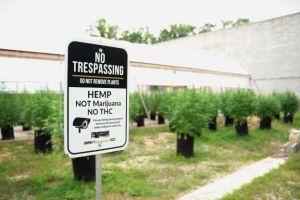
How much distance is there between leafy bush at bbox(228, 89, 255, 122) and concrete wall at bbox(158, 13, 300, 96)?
12.3m

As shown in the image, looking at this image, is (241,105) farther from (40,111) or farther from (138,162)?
(40,111)

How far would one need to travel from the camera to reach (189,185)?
4348mm

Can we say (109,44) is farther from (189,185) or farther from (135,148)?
(135,148)

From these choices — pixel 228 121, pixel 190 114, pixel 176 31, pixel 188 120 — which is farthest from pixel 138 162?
pixel 176 31

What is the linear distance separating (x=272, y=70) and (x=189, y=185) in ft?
60.4

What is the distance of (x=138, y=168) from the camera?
17.4ft

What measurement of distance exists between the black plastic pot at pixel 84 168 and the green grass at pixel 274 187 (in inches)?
83.1

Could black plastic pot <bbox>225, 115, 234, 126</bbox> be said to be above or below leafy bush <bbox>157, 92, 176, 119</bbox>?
below

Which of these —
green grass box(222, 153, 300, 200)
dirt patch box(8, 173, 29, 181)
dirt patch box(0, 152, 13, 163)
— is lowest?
dirt patch box(0, 152, 13, 163)

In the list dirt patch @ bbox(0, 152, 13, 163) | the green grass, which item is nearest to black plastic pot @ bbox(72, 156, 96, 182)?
the green grass

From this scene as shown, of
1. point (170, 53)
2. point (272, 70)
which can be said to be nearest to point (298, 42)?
point (272, 70)

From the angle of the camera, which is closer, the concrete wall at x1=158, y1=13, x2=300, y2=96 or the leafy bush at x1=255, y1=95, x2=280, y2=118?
the leafy bush at x1=255, y1=95, x2=280, y2=118

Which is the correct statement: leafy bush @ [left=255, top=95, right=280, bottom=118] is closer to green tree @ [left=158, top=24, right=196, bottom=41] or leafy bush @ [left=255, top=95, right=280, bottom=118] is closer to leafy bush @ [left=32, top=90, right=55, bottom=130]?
leafy bush @ [left=32, top=90, right=55, bottom=130]

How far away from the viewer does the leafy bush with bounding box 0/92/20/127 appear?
838cm
